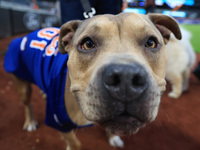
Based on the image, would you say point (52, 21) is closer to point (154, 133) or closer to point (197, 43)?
point (197, 43)

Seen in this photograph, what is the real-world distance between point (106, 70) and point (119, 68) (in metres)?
0.08

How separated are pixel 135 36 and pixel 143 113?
620 mm

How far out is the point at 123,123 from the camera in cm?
113

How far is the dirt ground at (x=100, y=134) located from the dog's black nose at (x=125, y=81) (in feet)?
4.59

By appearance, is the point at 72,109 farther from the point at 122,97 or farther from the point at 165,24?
the point at 165,24

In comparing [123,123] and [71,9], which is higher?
[71,9]

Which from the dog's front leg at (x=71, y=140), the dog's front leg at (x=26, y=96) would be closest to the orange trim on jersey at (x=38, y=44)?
the dog's front leg at (x=26, y=96)

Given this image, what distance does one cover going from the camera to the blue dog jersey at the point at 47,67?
1854 millimetres

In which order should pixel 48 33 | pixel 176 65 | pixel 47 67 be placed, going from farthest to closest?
pixel 176 65, pixel 48 33, pixel 47 67

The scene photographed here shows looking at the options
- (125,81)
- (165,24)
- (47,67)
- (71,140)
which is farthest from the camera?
(47,67)

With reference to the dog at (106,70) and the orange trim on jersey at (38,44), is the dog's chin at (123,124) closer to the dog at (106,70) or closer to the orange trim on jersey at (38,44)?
the dog at (106,70)

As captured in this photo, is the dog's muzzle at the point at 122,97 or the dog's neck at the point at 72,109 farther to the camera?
the dog's neck at the point at 72,109

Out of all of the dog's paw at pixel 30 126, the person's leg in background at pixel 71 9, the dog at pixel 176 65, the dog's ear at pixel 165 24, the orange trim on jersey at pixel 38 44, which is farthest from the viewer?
the dog at pixel 176 65

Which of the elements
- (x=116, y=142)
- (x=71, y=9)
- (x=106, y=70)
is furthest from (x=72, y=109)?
(x=71, y=9)
